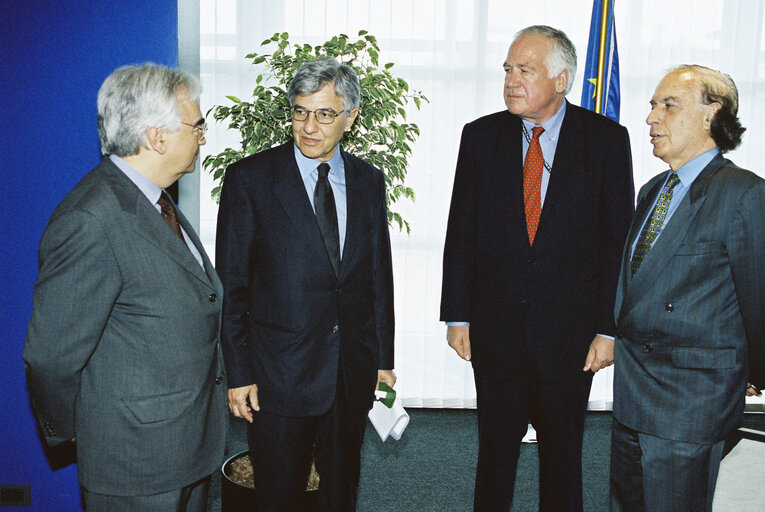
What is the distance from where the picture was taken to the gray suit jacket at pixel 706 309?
193cm

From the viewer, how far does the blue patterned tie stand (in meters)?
2.16

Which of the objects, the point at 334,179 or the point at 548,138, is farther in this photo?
the point at 548,138

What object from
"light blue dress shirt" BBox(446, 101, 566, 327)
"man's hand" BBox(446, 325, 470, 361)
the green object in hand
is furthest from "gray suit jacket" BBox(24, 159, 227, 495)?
"light blue dress shirt" BBox(446, 101, 566, 327)

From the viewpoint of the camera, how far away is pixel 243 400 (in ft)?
6.88

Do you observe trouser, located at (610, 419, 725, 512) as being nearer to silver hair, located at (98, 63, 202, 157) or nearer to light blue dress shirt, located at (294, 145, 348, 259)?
light blue dress shirt, located at (294, 145, 348, 259)

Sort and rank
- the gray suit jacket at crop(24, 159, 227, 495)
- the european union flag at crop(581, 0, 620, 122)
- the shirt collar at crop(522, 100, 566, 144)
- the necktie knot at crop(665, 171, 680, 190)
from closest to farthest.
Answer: the gray suit jacket at crop(24, 159, 227, 495)
the necktie knot at crop(665, 171, 680, 190)
the shirt collar at crop(522, 100, 566, 144)
the european union flag at crop(581, 0, 620, 122)

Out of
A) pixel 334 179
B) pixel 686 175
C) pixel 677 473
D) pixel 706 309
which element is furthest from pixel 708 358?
pixel 334 179

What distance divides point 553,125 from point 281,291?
46.5 inches

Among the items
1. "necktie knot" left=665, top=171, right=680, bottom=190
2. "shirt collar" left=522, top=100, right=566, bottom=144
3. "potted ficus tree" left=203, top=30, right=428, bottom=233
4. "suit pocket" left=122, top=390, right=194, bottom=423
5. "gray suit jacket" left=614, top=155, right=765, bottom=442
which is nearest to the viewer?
"suit pocket" left=122, top=390, right=194, bottom=423

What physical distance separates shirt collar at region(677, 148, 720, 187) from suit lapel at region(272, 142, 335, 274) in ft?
3.83

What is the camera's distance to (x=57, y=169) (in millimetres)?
2615

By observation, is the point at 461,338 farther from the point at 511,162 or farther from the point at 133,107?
the point at 133,107

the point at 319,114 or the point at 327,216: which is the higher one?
the point at 319,114

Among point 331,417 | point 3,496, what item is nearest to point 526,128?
point 331,417
